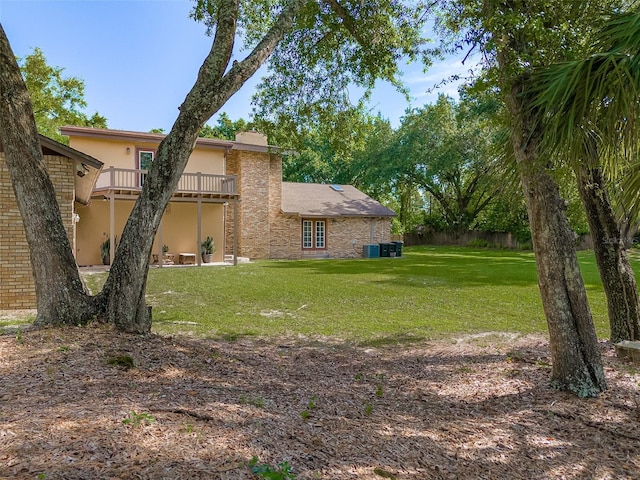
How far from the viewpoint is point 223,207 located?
20.9m

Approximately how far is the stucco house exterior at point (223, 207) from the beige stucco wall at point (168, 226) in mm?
40

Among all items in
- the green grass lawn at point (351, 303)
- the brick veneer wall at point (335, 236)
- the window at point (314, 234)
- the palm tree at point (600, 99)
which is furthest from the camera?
A: the window at point (314, 234)

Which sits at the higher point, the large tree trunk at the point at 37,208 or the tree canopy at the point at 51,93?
the tree canopy at the point at 51,93

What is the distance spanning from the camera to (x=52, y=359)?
148 inches

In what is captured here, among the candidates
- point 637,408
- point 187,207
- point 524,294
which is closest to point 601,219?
point 637,408

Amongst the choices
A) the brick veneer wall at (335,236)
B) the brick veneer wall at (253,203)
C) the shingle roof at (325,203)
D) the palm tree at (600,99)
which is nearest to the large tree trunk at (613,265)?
the palm tree at (600,99)

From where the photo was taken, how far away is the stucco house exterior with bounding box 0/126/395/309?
18.2m

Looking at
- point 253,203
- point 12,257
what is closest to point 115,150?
point 253,203

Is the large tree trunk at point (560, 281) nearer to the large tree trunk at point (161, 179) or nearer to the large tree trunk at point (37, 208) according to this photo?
the large tree trunk at point (161, 179)

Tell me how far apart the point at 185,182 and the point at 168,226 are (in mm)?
2304

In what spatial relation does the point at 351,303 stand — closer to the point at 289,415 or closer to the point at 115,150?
the point at 289,415

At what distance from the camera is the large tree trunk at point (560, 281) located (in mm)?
4152

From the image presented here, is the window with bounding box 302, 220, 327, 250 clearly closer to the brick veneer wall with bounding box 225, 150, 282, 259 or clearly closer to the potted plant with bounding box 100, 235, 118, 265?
the brick veneer wall with bounding box 225, 150, 282, 259

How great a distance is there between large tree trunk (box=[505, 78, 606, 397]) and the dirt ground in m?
0.24
